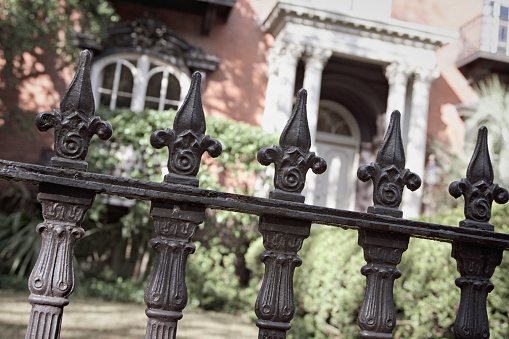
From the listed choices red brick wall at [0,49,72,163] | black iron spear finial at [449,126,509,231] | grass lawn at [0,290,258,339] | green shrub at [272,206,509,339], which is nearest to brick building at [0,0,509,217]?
red brick wall at [0,49,72,163]

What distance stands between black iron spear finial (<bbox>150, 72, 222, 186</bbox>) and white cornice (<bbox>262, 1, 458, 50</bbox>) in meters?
9.45

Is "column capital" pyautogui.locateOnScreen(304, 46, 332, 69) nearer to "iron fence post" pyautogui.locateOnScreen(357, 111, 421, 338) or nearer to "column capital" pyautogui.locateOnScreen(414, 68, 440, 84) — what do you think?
"column capital" pyautogui.locateOnScreen(414, 68, 440, 84)

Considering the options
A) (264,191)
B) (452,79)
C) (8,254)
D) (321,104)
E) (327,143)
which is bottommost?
(8,254)

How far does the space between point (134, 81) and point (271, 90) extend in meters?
3.01

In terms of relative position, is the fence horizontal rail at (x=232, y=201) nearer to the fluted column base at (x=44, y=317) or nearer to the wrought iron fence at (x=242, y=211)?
the wrought iron fence at (x=242, y=211)

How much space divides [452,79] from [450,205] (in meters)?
3.84


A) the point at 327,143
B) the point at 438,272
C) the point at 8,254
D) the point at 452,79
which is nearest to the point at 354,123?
the point at 327,143

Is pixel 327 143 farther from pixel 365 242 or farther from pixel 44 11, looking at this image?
pixel 365 242

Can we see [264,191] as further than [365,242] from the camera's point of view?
Yes

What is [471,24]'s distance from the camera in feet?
40.1

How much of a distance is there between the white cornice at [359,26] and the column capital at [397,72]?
1.73 feet

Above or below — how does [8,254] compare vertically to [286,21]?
below

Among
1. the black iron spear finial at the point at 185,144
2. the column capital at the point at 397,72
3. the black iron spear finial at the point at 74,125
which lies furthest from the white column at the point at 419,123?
the black iron spear finial at the point at 74,125

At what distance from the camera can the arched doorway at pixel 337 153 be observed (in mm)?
12195
